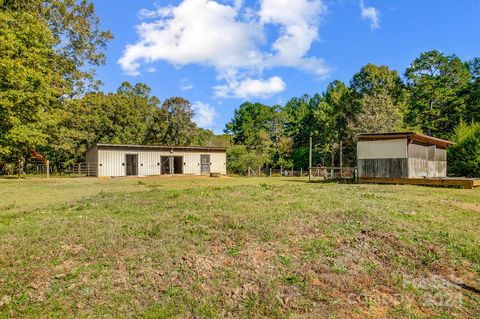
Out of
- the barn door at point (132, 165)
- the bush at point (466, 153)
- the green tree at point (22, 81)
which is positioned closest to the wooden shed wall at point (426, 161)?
the bush at point (466, 153)

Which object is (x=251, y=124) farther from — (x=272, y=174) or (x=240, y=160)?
(x=240, y=160)

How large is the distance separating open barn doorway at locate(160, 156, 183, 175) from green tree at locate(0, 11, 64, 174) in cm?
1236

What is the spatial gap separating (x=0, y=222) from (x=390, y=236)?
9.21m

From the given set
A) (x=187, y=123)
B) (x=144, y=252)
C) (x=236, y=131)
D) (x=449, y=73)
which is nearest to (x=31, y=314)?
(x=144, y=252)

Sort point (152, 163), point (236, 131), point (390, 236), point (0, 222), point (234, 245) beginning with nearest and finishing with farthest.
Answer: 1. point (234, 245)
2. point (390, 236)
3. point (0, 222)
4. point (152, 163)
5. point (236, 131)

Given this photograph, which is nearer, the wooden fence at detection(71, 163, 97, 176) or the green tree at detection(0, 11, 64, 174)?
the green tree at detection(0, 11, 64, 174)

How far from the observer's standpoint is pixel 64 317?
4.09 metres

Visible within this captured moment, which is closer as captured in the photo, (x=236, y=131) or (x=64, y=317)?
(x=64, y=317)

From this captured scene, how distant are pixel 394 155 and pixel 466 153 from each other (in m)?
10.9

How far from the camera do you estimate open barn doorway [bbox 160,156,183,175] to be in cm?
3632

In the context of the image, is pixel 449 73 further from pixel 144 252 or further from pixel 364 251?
pixel 144 252

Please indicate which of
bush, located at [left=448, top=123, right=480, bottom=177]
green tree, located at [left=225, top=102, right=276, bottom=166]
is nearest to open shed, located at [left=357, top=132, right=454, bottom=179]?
bush, located at [left=448, top=123, right=480, bottom=177]

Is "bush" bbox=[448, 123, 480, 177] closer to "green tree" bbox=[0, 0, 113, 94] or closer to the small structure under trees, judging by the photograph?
the small structure under trees

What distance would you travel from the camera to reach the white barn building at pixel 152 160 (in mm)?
32419
